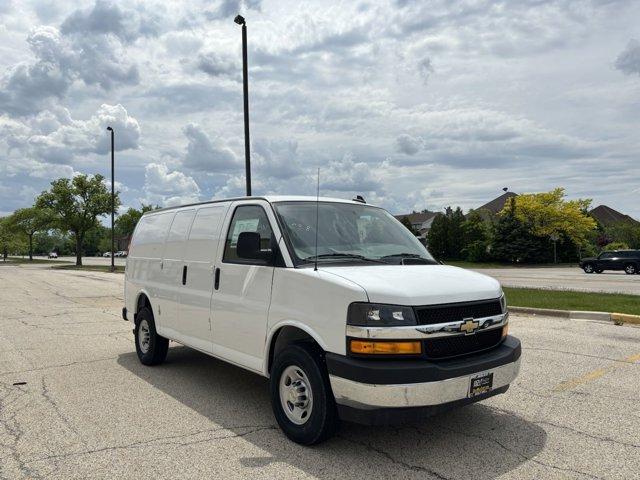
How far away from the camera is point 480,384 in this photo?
3939 millimetres

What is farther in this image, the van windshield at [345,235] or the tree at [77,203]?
the tree at [77,203]

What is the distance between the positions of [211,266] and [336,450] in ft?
7.53

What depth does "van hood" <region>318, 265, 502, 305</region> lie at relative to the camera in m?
3.73

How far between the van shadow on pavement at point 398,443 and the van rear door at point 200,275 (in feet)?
A: 2.19

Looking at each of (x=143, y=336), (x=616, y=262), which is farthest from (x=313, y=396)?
(x=616, y=262)

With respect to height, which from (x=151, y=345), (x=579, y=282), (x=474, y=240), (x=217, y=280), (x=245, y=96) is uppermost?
(x=245, y=96)

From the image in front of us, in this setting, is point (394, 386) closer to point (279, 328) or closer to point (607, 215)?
point (279, 328)

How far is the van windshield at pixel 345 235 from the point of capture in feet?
15.0

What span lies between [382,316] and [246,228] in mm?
1984

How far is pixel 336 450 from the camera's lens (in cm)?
403

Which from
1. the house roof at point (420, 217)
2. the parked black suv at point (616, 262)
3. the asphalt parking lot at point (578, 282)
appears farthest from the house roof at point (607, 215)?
the asphalt parking lot at point (578, 282)

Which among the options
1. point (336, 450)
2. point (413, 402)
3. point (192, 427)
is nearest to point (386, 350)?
point (413, 402)

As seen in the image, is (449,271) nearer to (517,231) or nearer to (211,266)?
(211,266)

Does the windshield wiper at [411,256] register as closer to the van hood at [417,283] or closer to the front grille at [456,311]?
the van hood at [417,283]
